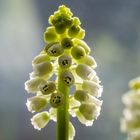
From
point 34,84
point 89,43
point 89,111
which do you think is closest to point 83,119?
point 89,111

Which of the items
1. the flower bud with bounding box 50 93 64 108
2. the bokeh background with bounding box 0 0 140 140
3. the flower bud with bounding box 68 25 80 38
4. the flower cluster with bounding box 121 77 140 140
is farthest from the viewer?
the bokeh background with bounding box 0 0 140 140

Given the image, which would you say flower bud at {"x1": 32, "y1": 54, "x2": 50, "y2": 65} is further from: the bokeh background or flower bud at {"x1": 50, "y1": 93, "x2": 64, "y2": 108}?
the bokeh background

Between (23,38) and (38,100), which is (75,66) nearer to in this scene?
(38,100)

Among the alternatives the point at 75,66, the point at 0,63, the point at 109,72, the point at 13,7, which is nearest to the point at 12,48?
the point at 0,63

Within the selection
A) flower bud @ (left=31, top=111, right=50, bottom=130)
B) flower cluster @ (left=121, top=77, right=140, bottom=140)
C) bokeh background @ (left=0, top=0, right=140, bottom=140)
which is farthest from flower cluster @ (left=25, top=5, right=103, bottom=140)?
bokeh background @ (left=0, top=0, right=140, bottom=140)

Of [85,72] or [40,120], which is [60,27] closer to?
[85,72]

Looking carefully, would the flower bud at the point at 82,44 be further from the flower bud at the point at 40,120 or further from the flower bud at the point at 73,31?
the flower bud at the point at 40,120
